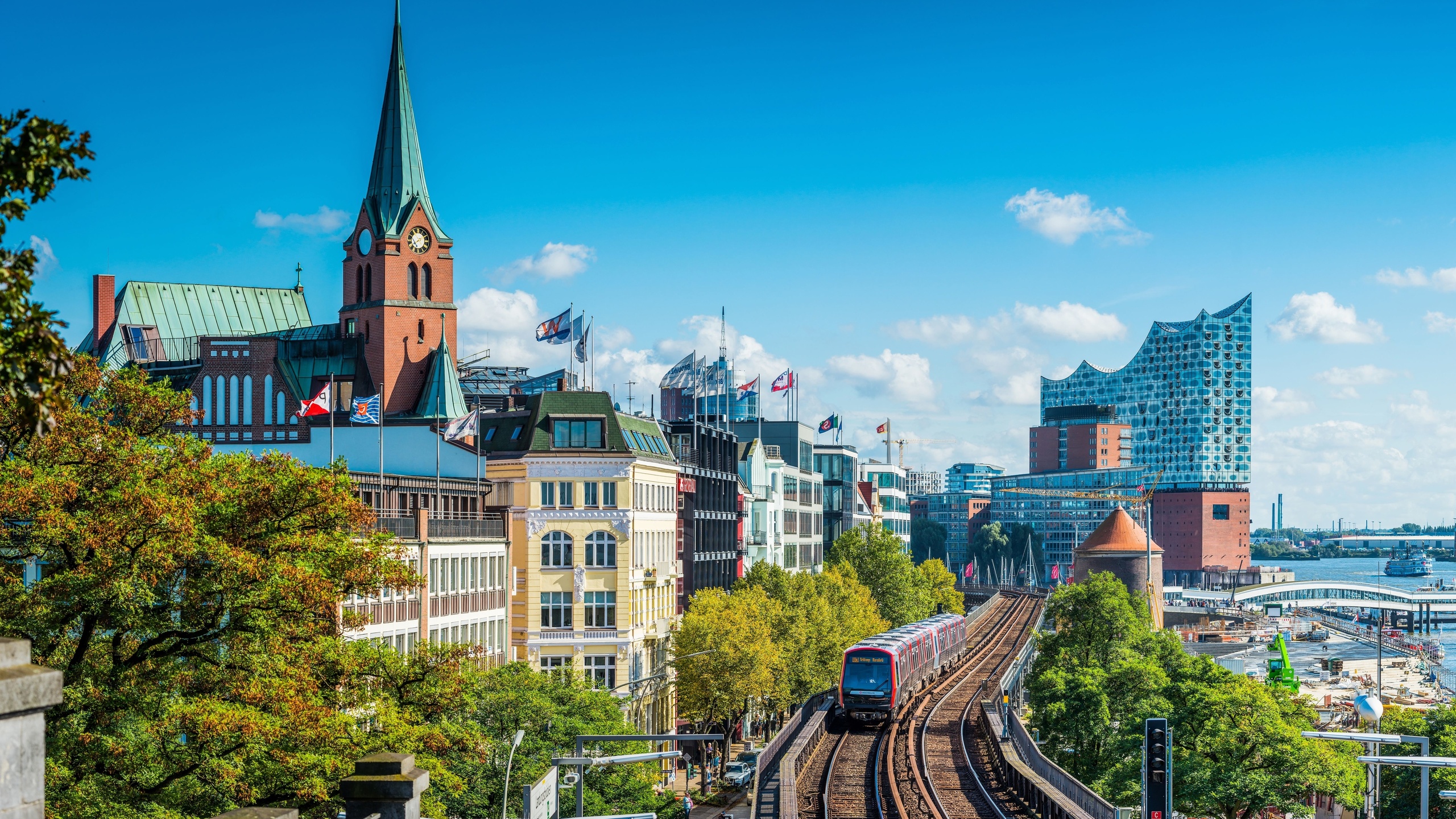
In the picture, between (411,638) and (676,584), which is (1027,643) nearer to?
(676,584)

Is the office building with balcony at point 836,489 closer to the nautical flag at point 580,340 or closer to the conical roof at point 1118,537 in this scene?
the conical roof at point 1118,537

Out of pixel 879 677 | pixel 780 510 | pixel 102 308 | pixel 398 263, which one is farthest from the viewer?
pixel 780 510

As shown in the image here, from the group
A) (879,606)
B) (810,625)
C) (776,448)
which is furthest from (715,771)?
(776,448)

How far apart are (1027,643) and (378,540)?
99.8m

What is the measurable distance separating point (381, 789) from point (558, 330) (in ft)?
204

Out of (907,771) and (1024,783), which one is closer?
(1024,783)

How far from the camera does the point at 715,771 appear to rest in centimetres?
8294

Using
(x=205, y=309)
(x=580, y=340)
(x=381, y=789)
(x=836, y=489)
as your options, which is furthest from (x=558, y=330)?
(x=836, y=489)

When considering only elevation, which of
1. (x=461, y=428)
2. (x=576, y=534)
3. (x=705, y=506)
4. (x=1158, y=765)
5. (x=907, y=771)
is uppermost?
(x=461, y=428)

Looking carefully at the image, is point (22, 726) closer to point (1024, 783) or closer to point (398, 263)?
point (1024, 783)

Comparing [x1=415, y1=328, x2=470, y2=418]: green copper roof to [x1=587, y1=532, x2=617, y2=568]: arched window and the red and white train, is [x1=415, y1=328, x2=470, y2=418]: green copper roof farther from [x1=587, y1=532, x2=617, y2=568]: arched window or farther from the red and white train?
the red and white train

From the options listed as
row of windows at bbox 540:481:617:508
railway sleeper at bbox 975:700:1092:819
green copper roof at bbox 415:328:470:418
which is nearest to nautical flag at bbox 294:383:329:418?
row of windows at bbox 540:481:617:508

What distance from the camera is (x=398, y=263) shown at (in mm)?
97750

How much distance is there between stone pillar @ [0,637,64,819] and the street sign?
1671 cm
